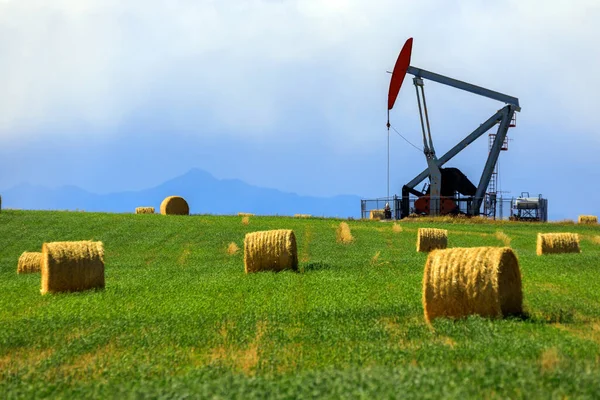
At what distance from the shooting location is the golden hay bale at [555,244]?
A: 31.5 m

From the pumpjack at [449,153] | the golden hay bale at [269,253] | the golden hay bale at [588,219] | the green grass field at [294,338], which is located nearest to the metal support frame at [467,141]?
the pumpjack at [449,153]

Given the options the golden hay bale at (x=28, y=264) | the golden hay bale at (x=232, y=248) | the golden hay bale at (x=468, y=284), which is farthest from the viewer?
the golden hay bale at (x=232, y=248)

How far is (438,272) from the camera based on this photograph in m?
14.1

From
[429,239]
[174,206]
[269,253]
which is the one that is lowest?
[269,253]

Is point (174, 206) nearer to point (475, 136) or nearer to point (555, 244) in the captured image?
point (475, 136)

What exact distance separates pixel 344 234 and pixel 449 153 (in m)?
25.1

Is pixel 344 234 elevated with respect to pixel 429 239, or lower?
elevated

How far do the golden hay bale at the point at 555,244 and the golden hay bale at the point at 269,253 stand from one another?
1244 cm

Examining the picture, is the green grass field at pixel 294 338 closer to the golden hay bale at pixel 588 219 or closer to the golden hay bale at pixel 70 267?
the golden hay bale at pixel 70 267

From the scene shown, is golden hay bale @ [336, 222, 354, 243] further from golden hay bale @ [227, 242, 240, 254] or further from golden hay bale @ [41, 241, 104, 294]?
golden hay bale @ [41, 241, 104, 294]

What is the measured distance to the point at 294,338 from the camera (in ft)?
41.4

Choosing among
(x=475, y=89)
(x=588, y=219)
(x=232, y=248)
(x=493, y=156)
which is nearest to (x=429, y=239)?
(x=232, y=248)

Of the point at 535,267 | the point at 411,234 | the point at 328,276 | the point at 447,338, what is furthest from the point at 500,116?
the point at 447,338

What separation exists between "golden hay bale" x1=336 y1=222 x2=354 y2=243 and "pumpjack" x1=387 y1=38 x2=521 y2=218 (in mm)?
19536
